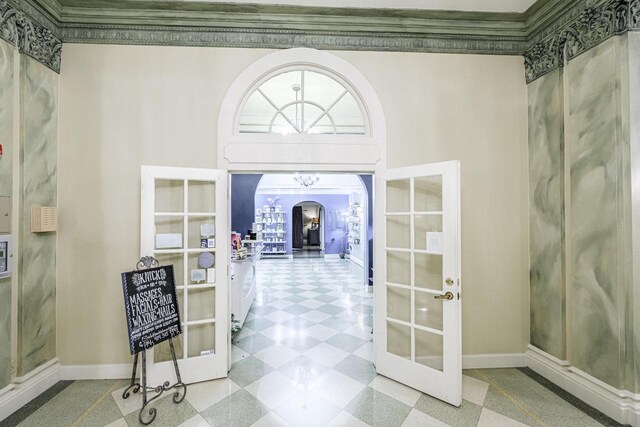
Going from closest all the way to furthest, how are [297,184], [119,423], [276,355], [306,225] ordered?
[119,423], [276,355], [297,184], [306,225]

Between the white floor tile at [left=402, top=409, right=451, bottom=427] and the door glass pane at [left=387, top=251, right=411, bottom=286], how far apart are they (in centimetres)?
116

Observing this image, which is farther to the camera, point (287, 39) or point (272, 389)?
point (287, 39)

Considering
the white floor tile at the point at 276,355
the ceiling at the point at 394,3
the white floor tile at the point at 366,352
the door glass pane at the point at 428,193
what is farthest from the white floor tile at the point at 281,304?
the ceiling at the point at 394,3

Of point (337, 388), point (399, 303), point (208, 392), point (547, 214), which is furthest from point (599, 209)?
point (208, 392)

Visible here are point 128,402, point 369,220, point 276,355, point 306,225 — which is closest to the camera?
point 128,402

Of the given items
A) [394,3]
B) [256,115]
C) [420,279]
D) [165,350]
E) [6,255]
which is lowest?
[165,350]

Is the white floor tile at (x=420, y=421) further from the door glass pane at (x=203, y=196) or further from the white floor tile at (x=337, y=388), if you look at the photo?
the door glass pane at (x=203, y=196)

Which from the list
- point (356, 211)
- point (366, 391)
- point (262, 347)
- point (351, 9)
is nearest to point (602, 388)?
point (366, 391)

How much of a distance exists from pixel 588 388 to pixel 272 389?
9.83 feet

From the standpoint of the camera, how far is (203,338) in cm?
302

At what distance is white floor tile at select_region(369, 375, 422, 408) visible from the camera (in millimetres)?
2625

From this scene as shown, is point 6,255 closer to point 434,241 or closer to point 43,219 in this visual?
point 43,219

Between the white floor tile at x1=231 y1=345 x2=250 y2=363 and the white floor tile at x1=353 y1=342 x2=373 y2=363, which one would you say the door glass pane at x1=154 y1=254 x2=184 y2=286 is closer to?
the white floor tile at x1=231 y1=345 x2=250 y2=363

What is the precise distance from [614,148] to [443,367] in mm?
2490
